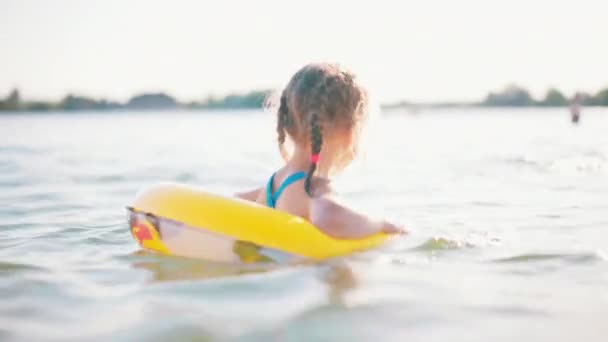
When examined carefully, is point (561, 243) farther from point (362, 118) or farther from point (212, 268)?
point (212, 268)

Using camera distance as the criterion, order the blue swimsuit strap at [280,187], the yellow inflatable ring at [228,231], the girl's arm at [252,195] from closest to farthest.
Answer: the yellow inflatable ring at [228,231] → the blue swimsuit strap at [280,187] → the girl's arm at [252,195]

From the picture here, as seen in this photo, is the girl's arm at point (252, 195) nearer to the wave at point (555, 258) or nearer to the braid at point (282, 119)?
the braid at point (282, 119)

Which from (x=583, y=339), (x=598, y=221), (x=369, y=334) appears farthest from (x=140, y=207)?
(x=598, y=221)

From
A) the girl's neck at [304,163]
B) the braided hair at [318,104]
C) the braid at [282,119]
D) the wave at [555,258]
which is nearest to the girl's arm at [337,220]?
the braided hair at [318,104]

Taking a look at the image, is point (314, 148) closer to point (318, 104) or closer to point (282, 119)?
point (318, 104)

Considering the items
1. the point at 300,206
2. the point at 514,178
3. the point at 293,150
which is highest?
the point at 293,150

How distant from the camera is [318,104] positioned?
3.82 m

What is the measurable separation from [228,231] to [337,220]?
0.56 meters

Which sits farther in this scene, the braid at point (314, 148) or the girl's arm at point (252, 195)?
the girl's arm at point (252, 195)

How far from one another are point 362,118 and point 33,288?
6.19 ft

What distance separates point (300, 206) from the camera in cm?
388

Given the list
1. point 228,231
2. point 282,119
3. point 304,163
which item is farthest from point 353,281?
point 282,119

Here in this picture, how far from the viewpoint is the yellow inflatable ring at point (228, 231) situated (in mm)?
3621

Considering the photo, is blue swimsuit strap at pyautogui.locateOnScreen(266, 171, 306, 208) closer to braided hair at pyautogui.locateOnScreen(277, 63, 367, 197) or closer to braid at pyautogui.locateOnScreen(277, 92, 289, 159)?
braided hair at pyautogui.locateOnScreen(277, 63, 367, 197)
